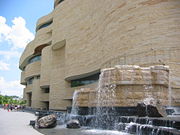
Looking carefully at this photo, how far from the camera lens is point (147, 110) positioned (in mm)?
11820

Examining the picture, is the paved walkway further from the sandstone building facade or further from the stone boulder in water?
the sandstone building facade

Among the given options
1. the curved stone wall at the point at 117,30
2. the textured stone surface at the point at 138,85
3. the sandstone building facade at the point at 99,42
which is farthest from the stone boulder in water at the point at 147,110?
the curved stone wall at the point at 117,30

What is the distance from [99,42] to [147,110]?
1630 cm

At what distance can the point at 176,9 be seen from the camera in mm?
19234

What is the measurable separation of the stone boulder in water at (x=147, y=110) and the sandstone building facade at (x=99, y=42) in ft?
14.7

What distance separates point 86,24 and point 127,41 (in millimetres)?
11336

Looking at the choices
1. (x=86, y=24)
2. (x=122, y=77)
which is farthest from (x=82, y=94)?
(x=86, y=24)

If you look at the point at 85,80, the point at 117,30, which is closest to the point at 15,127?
the point at 117,30

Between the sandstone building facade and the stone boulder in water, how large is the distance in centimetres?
447

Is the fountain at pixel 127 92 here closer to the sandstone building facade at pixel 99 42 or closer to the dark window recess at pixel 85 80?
the sandstone building facade at pixel 99 42

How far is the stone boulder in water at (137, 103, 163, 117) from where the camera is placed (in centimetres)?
1162

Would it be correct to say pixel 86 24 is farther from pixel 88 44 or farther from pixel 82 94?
pixel 82 94

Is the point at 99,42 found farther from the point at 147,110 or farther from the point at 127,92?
the point at 147,110

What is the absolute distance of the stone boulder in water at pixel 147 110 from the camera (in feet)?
38.1
